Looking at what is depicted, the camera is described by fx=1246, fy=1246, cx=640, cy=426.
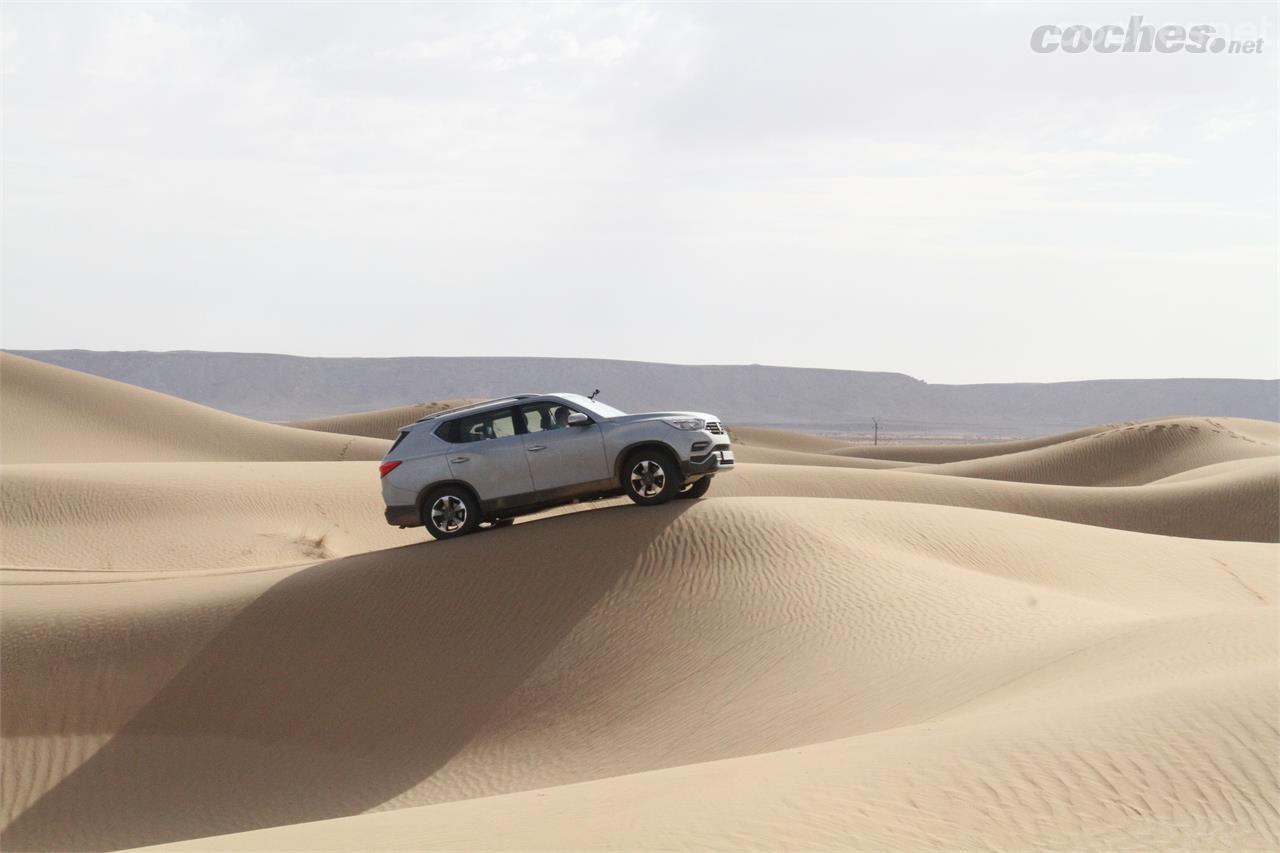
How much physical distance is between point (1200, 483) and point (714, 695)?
24.3m

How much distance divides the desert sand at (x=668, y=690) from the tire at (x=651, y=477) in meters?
0.39

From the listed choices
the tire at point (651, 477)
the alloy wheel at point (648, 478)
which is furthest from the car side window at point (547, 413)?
the alloy wheel at point (648, 478)

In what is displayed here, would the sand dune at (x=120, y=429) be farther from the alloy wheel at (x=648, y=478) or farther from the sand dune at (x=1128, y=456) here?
the alloy wheel at (x=648, y=478)

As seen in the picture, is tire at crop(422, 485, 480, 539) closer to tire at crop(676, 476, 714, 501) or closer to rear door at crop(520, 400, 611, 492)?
rear door at crop(520, 400, 611, 492)

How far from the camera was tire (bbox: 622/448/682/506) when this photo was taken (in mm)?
14969

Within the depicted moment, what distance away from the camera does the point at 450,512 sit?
15.9 meters

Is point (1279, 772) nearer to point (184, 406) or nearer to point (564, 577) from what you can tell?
point (564, 577)

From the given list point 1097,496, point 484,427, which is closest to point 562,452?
point 484,427

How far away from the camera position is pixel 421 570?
15961mm

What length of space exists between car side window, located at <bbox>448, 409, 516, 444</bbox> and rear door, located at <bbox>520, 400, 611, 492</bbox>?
9.4 inches

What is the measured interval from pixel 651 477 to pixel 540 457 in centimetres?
145

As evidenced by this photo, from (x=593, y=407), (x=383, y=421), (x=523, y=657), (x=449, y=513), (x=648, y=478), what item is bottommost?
(x=523, y=657)

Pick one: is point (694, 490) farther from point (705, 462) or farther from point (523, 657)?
point (523, 657)

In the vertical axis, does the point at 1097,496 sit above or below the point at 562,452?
below
